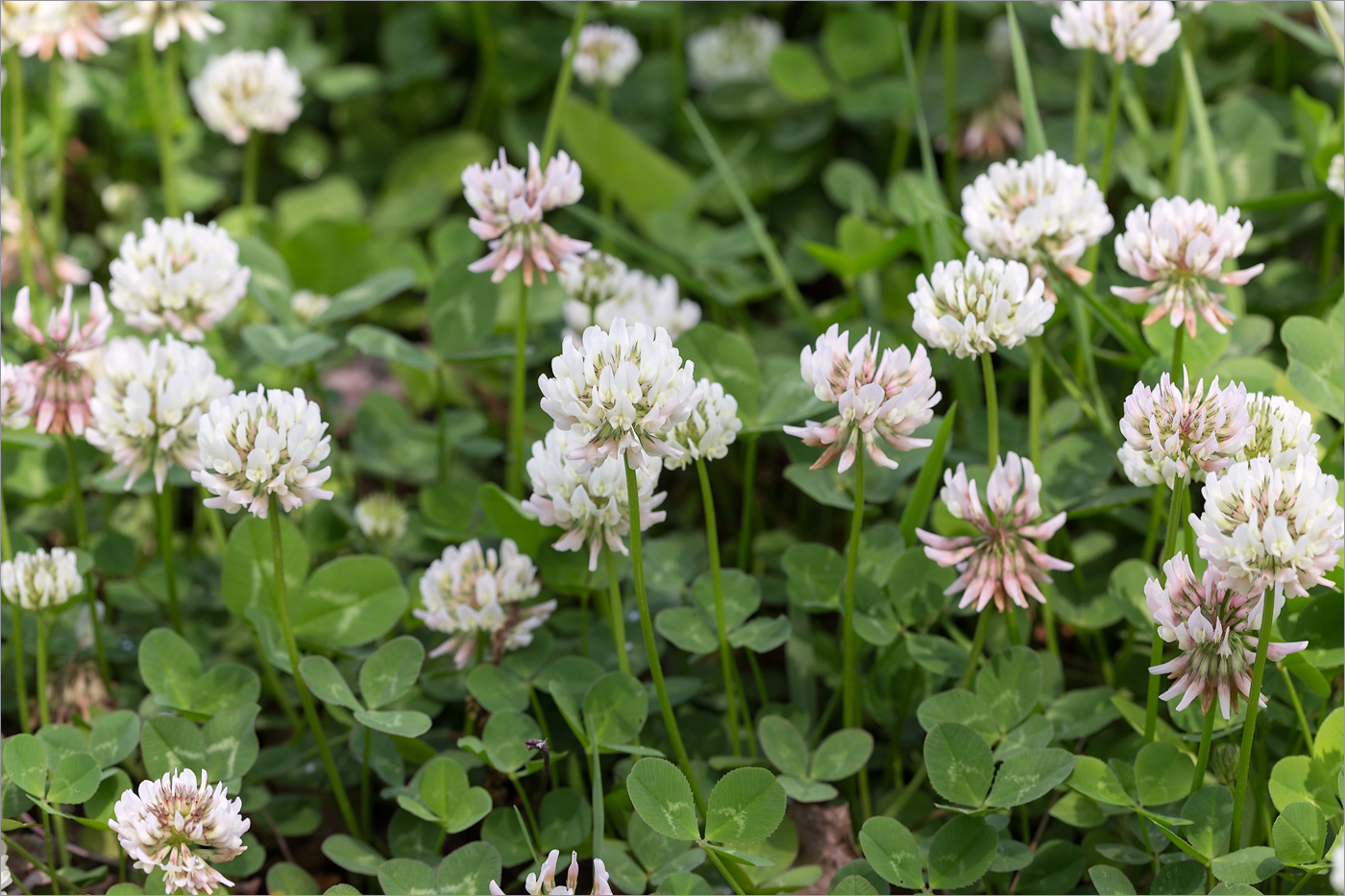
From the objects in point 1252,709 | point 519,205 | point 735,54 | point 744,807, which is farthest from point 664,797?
point 735,54

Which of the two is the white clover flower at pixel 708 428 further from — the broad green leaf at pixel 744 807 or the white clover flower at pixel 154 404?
the white clover flower at pixel 154 404

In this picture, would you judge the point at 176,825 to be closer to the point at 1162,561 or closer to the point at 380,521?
the point at 380,521

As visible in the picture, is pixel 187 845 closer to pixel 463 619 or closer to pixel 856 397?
pixel 463 619

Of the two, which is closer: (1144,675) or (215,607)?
(1144,675)

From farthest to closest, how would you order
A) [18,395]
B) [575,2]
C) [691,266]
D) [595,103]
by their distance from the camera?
[595,103]
[575,2]
[691,266]
[18,395]

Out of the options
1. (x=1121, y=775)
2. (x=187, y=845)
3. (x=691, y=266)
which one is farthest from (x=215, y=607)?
(x=1121, y=775)

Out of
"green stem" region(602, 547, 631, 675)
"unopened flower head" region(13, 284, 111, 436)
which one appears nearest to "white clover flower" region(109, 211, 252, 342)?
"unopened flower head" region(13, 284, 111, 436)
